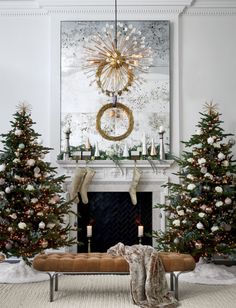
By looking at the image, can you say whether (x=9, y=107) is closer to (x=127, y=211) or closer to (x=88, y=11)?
(x=88, y=11)

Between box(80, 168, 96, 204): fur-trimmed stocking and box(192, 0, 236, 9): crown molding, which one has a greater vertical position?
box(192, 0, 236, 9): crown molding

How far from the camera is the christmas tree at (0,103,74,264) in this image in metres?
7.16

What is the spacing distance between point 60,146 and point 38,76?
1.29 metres

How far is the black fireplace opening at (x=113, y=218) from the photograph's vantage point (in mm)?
9070

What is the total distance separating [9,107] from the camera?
9.11m

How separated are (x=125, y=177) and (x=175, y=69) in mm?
2058

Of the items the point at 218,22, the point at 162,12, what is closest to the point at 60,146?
the point at 162,12

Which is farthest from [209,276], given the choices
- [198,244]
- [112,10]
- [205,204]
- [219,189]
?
[112,10]

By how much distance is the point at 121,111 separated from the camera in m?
9.05

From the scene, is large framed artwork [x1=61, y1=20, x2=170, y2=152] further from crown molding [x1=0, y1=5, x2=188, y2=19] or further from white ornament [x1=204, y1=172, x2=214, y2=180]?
white ornament [x1=204, y1=172, x2=214, y2=180]

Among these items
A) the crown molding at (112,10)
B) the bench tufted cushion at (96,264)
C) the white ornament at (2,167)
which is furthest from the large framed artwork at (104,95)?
the bench tufted cushion at (96,264)

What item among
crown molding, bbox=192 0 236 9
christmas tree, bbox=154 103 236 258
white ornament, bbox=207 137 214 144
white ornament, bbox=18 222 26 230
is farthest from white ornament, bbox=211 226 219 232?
crown molding, bbox=192 0 236 9

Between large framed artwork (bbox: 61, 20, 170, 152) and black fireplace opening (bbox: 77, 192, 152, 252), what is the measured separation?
92cm

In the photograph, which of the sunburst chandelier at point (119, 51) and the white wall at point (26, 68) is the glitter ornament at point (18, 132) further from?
the sunburst chandelier at point (119, 51)
